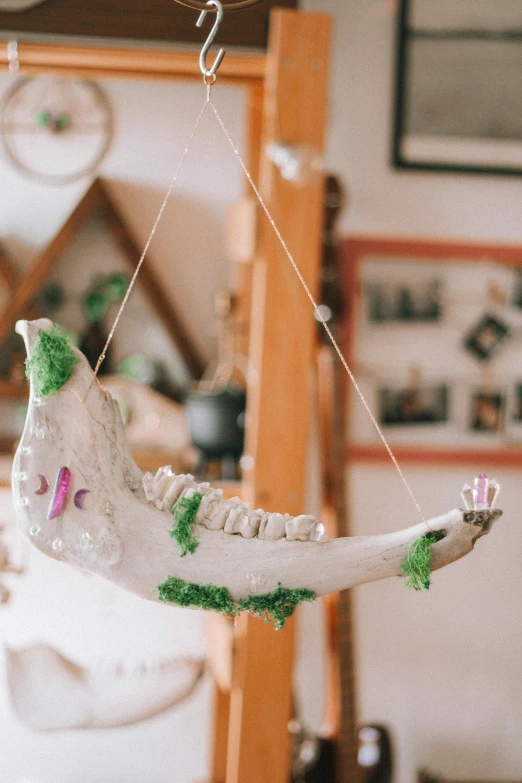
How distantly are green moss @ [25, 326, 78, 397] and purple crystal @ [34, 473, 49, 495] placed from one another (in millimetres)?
86

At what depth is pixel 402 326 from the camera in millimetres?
2523

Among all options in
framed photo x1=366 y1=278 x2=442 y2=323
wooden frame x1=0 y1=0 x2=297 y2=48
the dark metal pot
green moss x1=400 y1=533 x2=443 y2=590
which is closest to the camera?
green moss x1=400 y1=533 x2=443 y2=590

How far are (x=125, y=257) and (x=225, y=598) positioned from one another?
1.91m

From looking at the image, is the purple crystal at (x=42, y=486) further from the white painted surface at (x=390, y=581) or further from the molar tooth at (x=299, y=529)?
the white painted surface at (x=390, y=581)

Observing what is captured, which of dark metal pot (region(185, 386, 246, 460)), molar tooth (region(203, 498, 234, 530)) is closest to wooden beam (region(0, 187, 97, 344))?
dark metal pot (region(185, 386, 246, 460))

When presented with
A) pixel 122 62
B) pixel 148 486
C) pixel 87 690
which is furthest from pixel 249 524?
pixel 122 62

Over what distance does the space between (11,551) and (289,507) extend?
677 millimetres

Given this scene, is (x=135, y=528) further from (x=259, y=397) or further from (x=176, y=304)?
(x=176, y=304)

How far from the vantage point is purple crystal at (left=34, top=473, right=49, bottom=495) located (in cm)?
81

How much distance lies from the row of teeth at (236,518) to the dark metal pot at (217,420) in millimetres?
1307

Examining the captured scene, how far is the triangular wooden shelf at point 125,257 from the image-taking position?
2412 mm

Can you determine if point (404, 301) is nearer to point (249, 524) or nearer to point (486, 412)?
point (486, 412)

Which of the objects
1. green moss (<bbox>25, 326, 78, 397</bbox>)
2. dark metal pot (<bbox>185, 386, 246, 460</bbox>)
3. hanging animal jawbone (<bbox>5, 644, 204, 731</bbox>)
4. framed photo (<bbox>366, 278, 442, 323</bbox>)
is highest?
framed photo (<bbox>366, 278, 442, 323</bbox>)

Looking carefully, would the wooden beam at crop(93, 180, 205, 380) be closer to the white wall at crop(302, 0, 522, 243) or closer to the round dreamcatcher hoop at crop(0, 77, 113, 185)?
the round dreamcatcher hoop at crop(0, 77, 113, 185)
